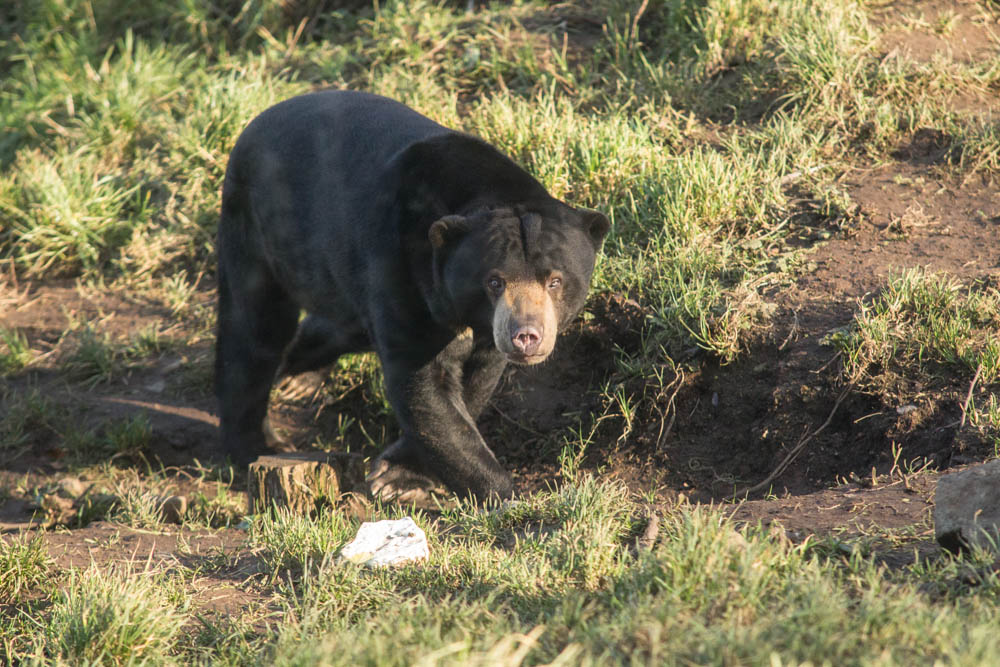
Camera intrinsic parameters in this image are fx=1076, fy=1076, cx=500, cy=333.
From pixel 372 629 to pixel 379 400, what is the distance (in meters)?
3.02

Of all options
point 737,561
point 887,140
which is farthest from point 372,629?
point 887,140

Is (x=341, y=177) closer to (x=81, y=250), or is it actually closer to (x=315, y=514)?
(x=315, y=514)

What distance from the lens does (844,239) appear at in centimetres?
530

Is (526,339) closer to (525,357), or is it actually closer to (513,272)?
(525,357)

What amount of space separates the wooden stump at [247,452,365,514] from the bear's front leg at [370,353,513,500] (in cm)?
32

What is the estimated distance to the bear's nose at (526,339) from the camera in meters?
3.84

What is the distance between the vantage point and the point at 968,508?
2.81m

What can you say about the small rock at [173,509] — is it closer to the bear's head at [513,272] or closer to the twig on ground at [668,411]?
the bear's head at [513,272]

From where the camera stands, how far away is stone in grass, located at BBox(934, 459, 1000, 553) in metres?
2.76

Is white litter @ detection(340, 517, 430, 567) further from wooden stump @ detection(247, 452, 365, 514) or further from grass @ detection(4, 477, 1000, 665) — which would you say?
wooden stump @ detection(247, 452, 365, 514)

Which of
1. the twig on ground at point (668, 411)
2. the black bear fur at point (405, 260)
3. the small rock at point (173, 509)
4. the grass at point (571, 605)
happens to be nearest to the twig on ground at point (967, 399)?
the grass at point (571, 605)

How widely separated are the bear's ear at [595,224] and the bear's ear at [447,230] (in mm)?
508

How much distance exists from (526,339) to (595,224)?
2.35ft

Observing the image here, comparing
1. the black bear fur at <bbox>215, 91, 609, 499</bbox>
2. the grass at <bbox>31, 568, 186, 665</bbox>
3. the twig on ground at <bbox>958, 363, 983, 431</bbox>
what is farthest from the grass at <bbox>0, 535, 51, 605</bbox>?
the twig on ground at <bbox>958, 363, 983, 431</bbox>
